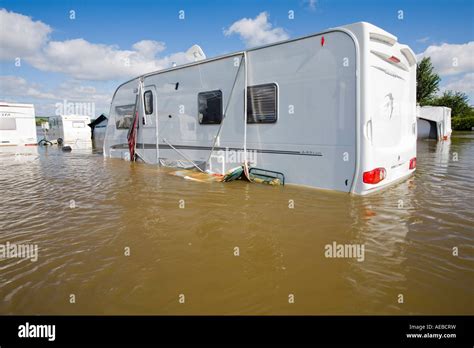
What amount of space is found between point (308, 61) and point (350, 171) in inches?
79.3

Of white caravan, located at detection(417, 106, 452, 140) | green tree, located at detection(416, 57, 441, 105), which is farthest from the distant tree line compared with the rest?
white caravan, located at detection(417, 106, 452, 140)

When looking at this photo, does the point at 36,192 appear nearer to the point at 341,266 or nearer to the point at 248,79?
the point at 248,79

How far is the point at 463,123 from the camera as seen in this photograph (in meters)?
33.6

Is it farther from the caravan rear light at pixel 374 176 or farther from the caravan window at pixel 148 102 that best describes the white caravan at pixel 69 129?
the caravan rear light at pixel 374 176

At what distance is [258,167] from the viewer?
22.3 ft

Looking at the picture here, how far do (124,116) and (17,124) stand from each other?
14861mm

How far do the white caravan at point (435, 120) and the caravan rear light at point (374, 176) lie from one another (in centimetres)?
1821

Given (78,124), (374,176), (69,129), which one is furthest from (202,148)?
(78,124)

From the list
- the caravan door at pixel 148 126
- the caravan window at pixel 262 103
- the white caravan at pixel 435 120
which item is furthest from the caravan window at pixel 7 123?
the white caravan at pixel 435 120

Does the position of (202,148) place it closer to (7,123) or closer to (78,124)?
(7,123)

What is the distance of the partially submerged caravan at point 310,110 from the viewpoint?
520cm

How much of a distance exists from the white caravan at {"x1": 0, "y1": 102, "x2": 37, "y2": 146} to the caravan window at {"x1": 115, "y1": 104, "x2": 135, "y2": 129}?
1398 cm
